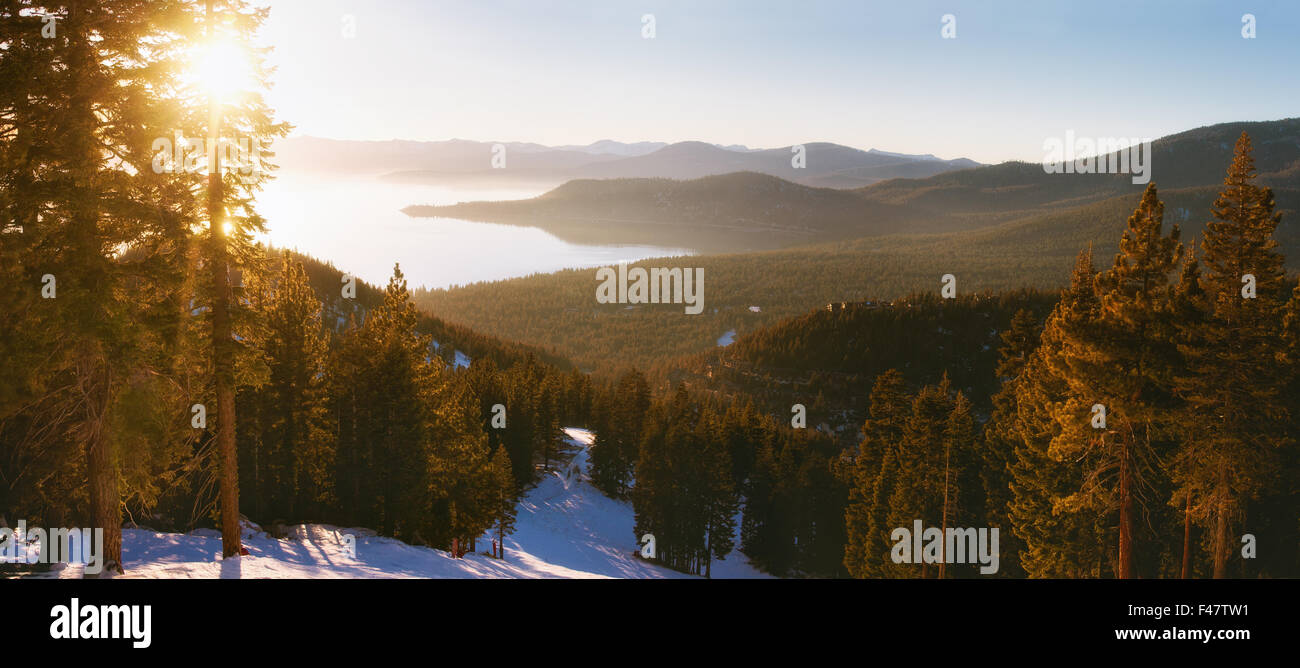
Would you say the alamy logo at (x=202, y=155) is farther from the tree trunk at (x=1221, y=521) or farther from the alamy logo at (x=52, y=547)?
the tree trunk at (x=1221, y=521)

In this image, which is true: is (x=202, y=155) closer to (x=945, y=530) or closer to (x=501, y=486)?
(x=501, y=486)

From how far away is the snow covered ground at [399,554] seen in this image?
56.5ft

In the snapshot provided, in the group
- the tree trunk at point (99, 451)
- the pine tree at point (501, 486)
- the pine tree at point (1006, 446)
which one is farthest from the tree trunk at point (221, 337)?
the pine tree at point (1006, 446)

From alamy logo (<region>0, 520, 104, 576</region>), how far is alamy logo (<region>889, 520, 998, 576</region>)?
112 ft

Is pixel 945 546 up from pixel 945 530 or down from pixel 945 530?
down

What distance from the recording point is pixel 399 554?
24844 mm

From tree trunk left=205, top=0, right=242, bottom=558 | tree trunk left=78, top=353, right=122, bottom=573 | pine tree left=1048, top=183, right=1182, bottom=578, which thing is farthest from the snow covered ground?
pine tree left=1048, top=183, right=1182, bottom=578

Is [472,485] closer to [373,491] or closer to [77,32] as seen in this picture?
[373,491]

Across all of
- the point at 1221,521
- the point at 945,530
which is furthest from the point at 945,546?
the point at 1221,521

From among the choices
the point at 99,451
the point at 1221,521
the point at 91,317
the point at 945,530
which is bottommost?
the point at 945,530

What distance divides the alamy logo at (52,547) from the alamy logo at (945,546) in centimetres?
3415
